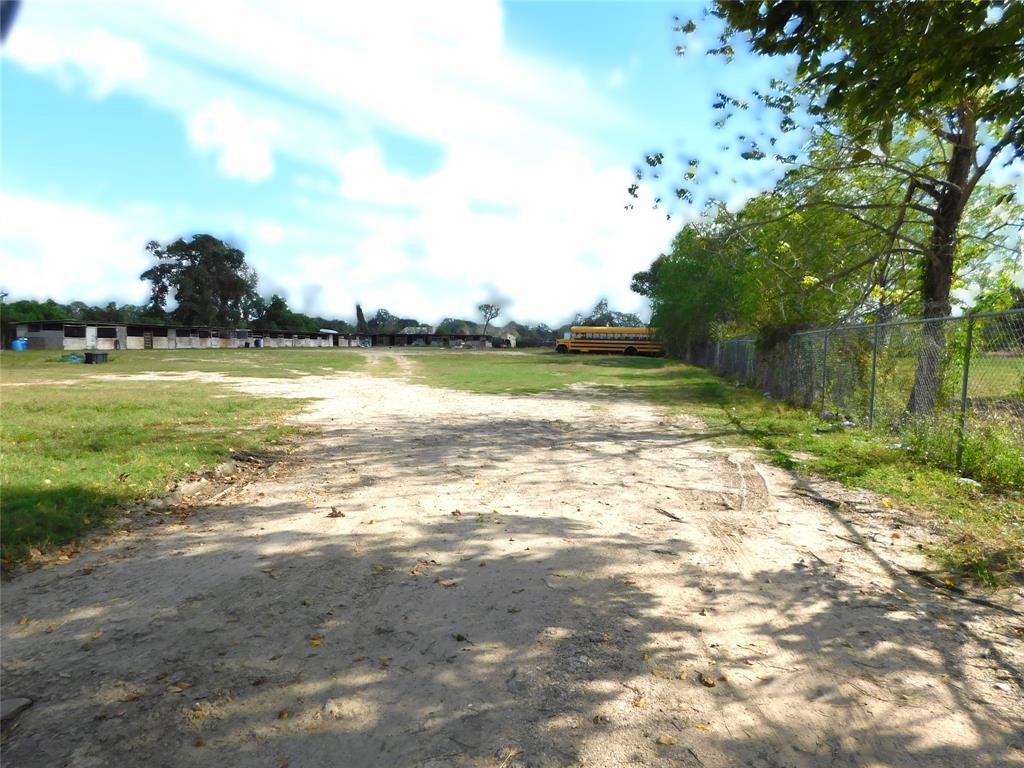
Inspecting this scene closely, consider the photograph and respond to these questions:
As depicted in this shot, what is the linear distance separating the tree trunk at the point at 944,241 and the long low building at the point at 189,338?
60298 millimetres

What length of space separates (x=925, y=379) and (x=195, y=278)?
94440 mm

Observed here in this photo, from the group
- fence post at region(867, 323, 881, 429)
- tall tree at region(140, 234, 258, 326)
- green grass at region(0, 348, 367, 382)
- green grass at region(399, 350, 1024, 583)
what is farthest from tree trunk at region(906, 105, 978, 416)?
tall tree at region(140, 234, 258, 326)

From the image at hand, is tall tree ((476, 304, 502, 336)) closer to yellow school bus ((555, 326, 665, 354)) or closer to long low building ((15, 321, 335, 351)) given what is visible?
long low building ((15, 321, 335, 351))

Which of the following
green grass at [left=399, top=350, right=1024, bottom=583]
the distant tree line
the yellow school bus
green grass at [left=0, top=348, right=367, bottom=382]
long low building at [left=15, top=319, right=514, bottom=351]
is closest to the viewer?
green grass at [left=399, top=350, right=1024, bottom=583]

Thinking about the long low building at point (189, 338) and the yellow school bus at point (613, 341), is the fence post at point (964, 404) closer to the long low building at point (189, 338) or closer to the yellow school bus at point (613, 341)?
the yellow school bus at point (613, 341)

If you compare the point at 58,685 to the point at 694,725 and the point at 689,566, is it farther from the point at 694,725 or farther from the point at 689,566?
the point at 689,566

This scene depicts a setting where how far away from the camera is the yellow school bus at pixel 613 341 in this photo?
6531cm

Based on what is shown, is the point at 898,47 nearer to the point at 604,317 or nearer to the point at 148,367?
the point at 148,367

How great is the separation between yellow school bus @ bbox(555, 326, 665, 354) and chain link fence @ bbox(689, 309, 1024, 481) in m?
46.1

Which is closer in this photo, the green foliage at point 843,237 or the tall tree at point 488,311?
the green foliage at point 843,237

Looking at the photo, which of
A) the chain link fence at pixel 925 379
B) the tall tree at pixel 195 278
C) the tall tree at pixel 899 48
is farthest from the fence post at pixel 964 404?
the tall tree at pixel 195 278

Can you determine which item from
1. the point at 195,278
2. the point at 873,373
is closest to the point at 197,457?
the point at 873,373

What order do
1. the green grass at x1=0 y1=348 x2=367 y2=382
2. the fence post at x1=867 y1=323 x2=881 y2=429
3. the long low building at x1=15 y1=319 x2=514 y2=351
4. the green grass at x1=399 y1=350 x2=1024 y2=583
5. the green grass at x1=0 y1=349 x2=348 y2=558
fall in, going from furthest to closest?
1. the long low building at x1=15 y1=319 x2=514 y2=351
2. the green grass at x1=0 y1=348 x2=367 y2=382
3. the fence post at x1=867 y1=323 x2=881 y2=429
4. the green grass at x1=0 y1=349 x2=348 y2=558
5. the green grass at x1=399 y1=350 x2=1024 y2=583

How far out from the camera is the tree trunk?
11.5 m
